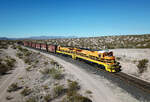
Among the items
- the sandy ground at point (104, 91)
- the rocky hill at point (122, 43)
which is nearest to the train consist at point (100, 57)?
the sandy ground at point (104, 91)

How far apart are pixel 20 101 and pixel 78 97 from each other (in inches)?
195

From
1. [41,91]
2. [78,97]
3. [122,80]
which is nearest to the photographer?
[78,97]

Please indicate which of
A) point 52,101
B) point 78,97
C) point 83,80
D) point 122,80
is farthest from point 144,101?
point 52,101

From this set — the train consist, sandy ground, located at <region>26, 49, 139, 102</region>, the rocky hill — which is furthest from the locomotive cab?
the rocky hill

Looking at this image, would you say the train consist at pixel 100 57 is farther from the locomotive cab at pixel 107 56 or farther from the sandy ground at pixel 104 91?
the sandy ground at pixel 104 91

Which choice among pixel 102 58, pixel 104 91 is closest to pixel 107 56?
pixel 102 58

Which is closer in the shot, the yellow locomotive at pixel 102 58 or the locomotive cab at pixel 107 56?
the yellow locomotive at pixel 102 58

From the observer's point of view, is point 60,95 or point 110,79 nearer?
point 60,95

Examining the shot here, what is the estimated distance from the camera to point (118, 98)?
9398mm

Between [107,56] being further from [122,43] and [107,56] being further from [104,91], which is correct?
[122,43]

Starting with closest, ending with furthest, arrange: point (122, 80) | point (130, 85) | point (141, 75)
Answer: point (130, 85)
point (122, 80)
point (141, 75)

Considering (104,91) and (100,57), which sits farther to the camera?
(100,57)

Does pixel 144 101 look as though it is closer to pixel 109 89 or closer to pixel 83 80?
pixel 109 89

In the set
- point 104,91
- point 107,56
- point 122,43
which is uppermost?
point 107,56
